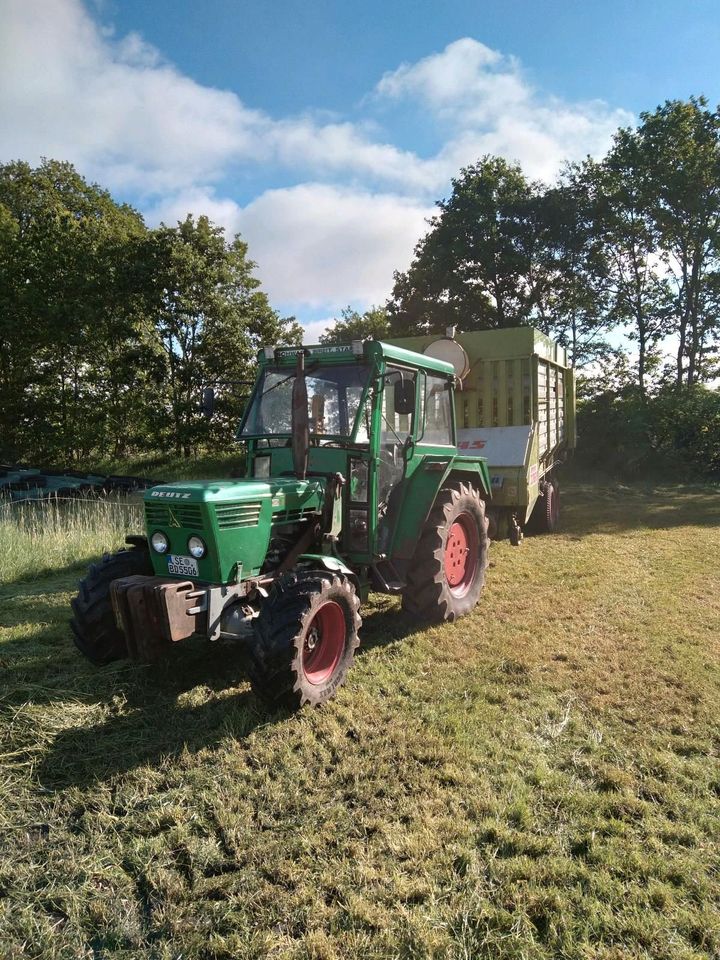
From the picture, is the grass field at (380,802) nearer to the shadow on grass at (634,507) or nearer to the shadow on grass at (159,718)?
the shadow on grass at (159,718)

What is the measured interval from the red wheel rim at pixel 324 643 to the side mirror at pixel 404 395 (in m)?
1.55

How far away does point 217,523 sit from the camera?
3.60 metres

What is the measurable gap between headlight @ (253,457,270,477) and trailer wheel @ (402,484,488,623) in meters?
1.35

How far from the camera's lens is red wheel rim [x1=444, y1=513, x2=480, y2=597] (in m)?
5.50

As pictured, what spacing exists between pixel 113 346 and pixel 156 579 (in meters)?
15.8

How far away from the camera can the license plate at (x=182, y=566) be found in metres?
A: 3.71

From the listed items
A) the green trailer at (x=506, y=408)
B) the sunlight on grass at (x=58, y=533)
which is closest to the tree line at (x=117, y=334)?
the sunlight on grass at (x=58, y=533)

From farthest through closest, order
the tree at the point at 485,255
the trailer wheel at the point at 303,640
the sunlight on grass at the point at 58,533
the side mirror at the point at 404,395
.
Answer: the tree at the point at 485,255 < the sunlight on grass at the point at 58,533 < the side mirror at the point at 404,395 < the trailer wheel at the point at 303,640

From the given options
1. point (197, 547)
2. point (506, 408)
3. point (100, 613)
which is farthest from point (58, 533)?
point (506, 408)

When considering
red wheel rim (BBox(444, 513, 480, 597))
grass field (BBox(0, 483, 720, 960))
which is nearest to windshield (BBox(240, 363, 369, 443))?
red wheel rim (BBox(444, 513, 480, 597))

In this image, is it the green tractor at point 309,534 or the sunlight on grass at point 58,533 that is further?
the sunlight on grass at point 58,533

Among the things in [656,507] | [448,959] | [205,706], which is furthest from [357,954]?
[656,507]

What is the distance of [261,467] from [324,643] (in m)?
1.55

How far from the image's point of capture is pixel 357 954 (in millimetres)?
2057
